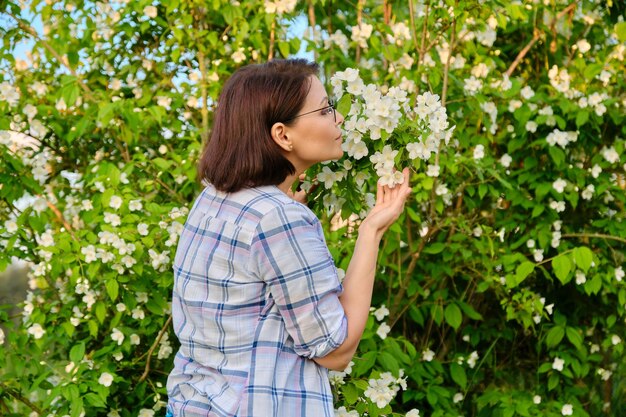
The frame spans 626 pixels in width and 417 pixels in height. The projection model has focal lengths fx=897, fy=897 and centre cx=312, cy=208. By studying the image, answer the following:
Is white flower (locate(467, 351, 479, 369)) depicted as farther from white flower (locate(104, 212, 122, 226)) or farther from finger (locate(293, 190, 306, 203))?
finger (locate(293, 190, 306, 203))

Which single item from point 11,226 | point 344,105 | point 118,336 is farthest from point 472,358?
point 344,105

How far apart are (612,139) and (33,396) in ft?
9.02

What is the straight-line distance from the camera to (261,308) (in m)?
1.67

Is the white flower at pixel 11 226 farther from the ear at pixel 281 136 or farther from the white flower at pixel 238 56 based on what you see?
the ear at pixel 281 136

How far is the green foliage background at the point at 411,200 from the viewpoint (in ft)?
10.2

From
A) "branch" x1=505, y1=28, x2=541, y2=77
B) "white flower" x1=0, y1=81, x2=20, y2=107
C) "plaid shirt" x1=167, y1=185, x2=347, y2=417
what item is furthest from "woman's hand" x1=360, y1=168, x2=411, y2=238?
"branch" x1=505, y1=28, x2=541, y2=77

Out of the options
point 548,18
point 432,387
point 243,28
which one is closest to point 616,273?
point 432,387

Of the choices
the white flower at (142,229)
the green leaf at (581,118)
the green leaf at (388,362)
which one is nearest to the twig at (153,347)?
the white flower at (142,229)

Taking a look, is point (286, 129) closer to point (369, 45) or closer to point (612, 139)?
point (369, 45)

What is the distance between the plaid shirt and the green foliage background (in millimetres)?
1266

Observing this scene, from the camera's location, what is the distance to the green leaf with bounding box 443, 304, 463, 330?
3496 millimetres

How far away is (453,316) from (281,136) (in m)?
1.96

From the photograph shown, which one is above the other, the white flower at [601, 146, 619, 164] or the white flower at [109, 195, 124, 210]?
the white flower at [109, 195, 124, 210]

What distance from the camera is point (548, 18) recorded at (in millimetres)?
4070
